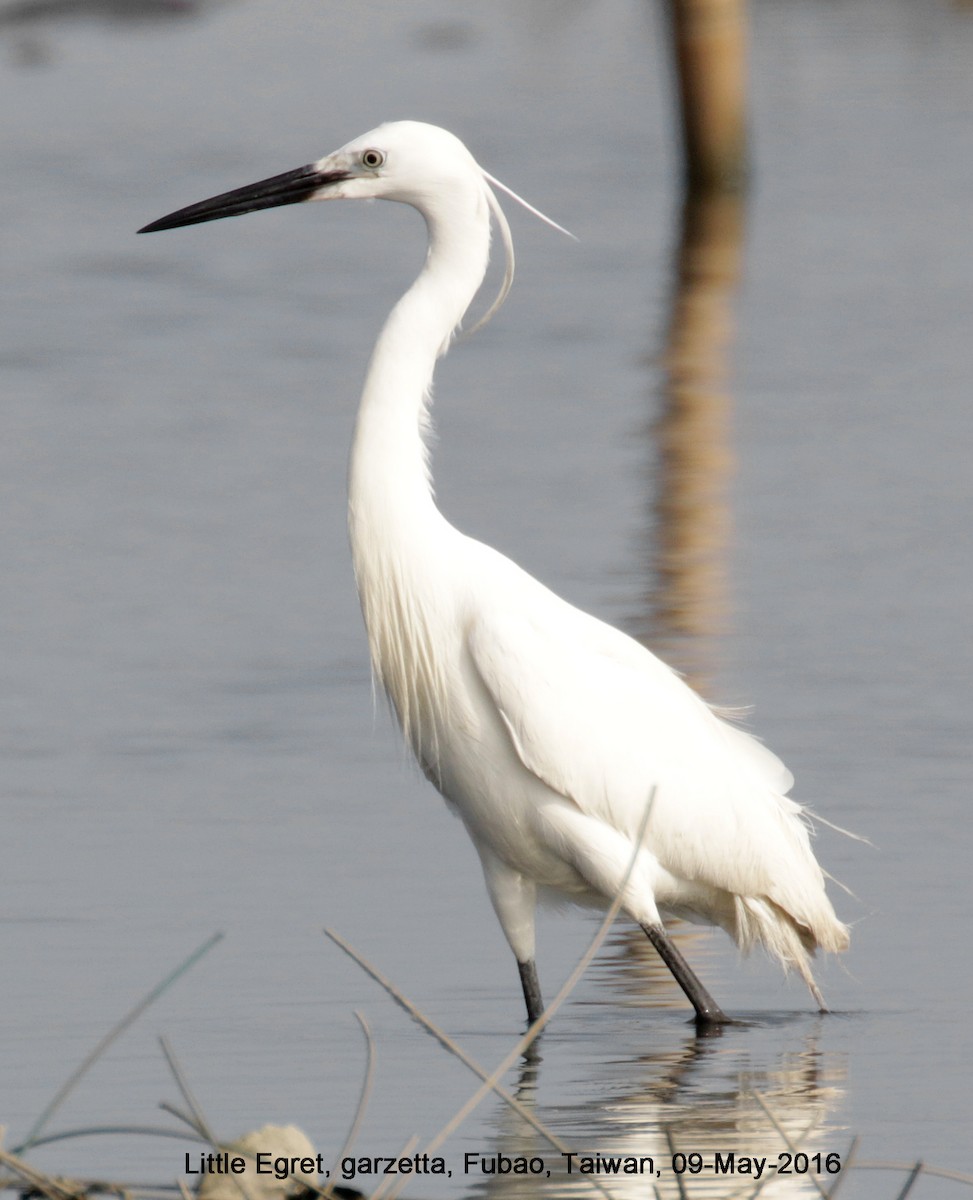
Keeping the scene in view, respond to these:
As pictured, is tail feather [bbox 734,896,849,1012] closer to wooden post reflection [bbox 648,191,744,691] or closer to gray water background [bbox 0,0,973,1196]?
gray water background [bbox 0,0,973,1196]

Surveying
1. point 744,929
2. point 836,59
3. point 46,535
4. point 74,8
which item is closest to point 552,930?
point 744,929

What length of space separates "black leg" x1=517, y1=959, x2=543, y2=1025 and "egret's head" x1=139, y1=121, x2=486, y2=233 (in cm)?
157

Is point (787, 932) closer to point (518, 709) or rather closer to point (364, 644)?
point (518, 709)

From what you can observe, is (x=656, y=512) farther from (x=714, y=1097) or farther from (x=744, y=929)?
(x=714, y=1097)

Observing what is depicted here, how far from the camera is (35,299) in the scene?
598 inches

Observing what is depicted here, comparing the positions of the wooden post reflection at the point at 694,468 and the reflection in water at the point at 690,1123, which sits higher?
the reflection in water at the point at 690,1123

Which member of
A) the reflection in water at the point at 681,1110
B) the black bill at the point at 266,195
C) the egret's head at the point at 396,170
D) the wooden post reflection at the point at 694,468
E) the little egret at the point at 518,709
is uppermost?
the egret's head at the point at 396,170

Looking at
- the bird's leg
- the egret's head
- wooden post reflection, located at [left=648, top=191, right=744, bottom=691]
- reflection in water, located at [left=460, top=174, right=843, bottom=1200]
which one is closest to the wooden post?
wooden post reflection, located at [left=648, top=191, right=744, bottom=691]

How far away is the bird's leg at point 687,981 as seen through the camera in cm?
488

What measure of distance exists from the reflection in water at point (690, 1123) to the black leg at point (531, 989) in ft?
0.40

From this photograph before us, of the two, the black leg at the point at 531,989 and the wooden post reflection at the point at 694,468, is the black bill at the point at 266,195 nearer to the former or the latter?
the black leg at the point at 531,989

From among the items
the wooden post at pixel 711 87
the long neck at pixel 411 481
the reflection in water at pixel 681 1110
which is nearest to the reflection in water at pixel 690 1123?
the reflection in water at pixel 681 1110

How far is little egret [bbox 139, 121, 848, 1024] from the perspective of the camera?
4820mm

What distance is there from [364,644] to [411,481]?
9.11 ft
